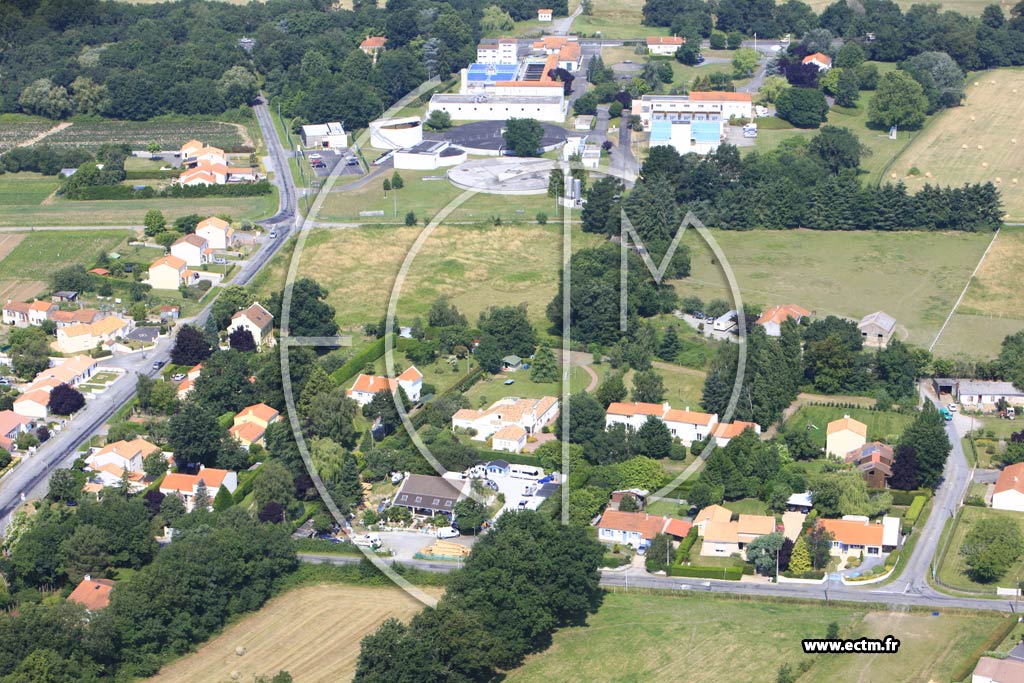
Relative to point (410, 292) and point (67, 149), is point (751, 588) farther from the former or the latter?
point (67, 149)

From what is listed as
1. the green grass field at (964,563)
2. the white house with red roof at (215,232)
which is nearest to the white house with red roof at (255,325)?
the white house with red roof at (215,232)

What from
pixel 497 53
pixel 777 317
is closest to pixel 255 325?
pixel 777 317

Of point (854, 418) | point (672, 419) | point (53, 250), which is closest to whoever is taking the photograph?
point (672, 419)

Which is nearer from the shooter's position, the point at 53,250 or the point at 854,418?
the point at 854,418

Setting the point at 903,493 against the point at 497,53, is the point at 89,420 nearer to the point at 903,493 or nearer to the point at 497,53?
the point at 903,493

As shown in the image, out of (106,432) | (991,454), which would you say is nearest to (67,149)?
(106,432)

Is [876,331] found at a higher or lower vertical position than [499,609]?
lower

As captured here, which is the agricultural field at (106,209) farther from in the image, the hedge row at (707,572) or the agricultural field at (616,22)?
the agricultural field at (616,22)

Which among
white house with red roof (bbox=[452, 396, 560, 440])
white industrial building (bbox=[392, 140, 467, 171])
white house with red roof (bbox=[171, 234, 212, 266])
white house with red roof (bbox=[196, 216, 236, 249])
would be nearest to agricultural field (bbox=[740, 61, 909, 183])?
white industrial building (bbox=[392, 140, 467, 171])
